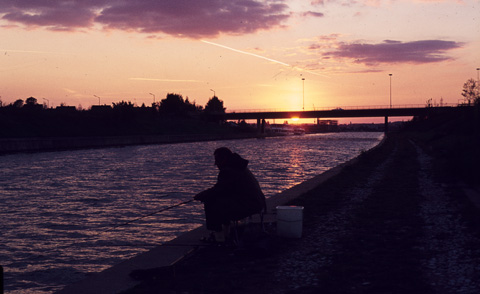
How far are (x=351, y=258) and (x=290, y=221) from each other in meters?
1.65

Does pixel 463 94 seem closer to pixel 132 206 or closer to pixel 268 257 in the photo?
pixel 132 206

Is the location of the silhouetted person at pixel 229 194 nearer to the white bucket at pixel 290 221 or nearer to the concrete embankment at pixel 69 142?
the white bucket at pixel 290 221

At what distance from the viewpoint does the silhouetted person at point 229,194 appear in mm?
7918

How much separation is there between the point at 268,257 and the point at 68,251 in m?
3.82

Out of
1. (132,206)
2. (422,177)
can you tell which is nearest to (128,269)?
(132,206)

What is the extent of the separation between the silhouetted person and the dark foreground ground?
1.80 feet

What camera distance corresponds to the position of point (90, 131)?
83.8m

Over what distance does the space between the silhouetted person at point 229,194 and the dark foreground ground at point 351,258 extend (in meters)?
0.55

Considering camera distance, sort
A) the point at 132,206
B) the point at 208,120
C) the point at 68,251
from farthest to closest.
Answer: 1. the point at 208,120
2. the point at 132,206
3. the point at 68,251

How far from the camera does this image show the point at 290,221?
895 centimetres

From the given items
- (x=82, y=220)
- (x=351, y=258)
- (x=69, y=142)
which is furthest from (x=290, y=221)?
(x=69, y=142)

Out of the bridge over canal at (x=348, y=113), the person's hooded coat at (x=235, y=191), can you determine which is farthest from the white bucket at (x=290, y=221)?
the bridge over canal at (x=348, y=113)

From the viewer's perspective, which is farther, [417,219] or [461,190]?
[461,190]

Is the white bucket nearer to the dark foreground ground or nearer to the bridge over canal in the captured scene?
the dark foreground ground
